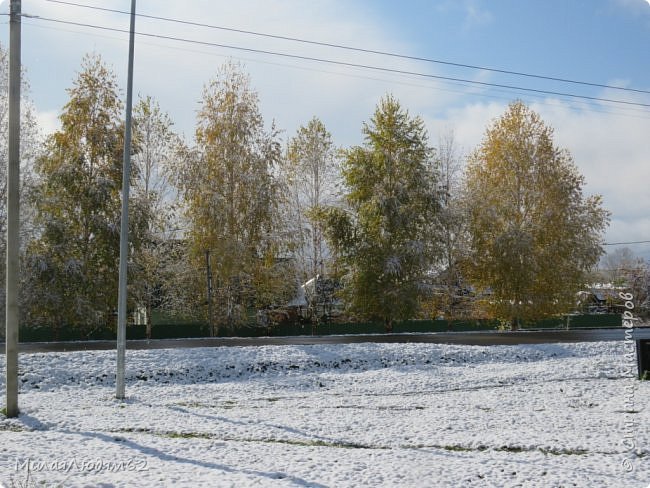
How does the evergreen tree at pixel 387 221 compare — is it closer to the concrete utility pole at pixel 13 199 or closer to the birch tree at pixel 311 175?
the birch tree at pixel 311 175

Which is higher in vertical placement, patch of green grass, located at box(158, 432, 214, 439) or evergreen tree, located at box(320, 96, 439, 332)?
evergreen tree, located at box(320, 96, 439, 332)

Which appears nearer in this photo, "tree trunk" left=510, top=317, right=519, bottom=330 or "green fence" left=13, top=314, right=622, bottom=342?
"green fence" left=13, top=314, right=622, bottom=342

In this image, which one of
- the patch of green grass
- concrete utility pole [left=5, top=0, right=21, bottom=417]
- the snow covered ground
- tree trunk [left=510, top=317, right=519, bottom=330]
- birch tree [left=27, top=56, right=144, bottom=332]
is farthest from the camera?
tree trunk [left=510, top=317, right=519, bottom=330]

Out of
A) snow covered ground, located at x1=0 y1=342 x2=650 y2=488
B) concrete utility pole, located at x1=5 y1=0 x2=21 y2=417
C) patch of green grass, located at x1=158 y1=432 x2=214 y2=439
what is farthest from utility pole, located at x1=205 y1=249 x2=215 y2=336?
patch of green grass, located at x1=158 y1=432 x2=214 y2=439

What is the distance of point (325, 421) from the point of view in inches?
438

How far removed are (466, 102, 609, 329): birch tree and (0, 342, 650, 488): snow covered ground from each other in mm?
18445

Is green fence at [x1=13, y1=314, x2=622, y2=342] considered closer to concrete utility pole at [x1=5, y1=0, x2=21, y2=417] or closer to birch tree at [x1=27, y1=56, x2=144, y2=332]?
birch tree at [x1=27, y1=56, x2=144, y2=332]

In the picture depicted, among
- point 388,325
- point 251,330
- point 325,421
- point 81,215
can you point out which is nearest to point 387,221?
point 388,325

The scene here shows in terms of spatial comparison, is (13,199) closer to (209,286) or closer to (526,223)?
(209,286)

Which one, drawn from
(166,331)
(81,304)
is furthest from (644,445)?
(166,331)

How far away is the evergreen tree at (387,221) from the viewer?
35312 mm

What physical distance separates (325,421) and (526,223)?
103ft

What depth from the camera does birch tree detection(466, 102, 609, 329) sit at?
38.6 metres

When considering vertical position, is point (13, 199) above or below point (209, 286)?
→ above
